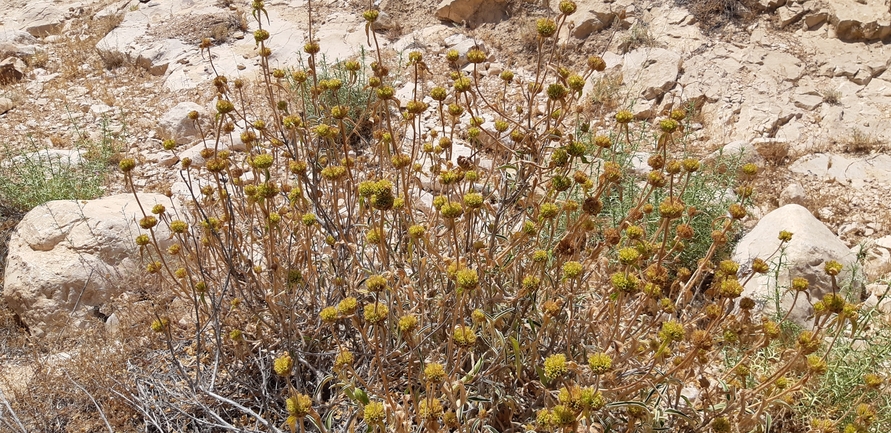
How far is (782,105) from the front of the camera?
5758 millimetres

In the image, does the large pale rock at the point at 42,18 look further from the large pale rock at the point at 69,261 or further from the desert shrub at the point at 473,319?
the desert shrub at the point at 473,319

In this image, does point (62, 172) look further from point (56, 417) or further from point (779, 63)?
point (779, 63)

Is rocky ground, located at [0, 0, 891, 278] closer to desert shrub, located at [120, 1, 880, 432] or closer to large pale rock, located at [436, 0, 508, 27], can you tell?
large pale rock, located at [436, 0, 508, 27]

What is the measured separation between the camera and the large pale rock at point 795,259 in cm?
337

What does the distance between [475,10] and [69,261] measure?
572cm

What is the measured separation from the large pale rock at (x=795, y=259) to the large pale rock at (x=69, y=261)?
3978 mm

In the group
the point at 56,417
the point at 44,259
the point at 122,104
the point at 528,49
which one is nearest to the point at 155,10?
the point at 122,104

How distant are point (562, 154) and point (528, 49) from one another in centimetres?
526

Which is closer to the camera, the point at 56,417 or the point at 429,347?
the point at 429,347

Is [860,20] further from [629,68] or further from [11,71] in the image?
[11,71]

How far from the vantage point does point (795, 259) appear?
3521mm

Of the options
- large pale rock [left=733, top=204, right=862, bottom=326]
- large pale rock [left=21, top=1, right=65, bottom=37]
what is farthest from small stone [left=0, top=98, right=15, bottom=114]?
large pale rock [left=733, top=204, right=862, bottom=326]

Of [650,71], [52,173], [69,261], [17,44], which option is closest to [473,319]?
[69,261]

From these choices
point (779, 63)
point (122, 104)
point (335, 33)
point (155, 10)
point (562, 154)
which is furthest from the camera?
point (155, 10)
